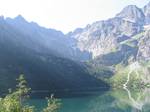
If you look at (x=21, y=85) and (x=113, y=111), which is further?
(x=113, y=111)

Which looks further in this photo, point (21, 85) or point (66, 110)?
point (66, 110)

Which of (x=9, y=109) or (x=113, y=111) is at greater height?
(x=9, y=109)

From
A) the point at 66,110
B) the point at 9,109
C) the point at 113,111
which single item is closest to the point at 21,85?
the point at 9,109

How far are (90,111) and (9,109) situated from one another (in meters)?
169

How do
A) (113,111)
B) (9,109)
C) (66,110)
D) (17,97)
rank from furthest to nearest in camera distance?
(113,111) < (66,110) < (17,97) < (9,109)

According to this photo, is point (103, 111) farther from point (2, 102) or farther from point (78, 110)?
point (2, 102)

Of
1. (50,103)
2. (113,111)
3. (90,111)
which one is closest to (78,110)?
(90,111)

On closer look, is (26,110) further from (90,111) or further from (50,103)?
(90,111)

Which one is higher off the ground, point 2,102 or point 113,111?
point 2,102

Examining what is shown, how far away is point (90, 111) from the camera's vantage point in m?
195

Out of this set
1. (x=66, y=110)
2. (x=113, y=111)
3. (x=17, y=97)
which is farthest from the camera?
(x=113, y=111)

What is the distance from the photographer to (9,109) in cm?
2859

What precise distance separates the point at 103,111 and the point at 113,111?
5612mm

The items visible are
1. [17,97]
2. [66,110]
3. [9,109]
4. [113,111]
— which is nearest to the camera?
[9,109]
